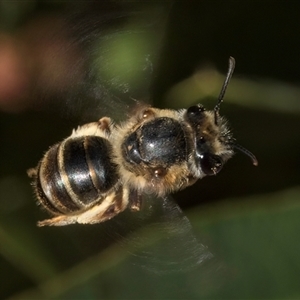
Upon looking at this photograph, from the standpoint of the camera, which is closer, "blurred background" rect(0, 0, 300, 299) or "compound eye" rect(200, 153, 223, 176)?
"compound eye" rect(200, 153, 223, 176)

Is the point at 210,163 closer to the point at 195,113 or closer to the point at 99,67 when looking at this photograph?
the point at 195,113

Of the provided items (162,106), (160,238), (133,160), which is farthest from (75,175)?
(162,106)

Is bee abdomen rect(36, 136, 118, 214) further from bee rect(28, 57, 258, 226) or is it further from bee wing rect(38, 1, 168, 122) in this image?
bee wing rect(38, 1, 168, 122)

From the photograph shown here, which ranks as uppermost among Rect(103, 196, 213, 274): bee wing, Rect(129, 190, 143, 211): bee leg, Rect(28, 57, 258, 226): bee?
Rect(28, 57, 258, 226): bee

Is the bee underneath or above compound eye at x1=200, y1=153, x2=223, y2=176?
above

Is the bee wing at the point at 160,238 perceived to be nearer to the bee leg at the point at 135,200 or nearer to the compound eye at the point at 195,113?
the bee leg at the point at 135,200

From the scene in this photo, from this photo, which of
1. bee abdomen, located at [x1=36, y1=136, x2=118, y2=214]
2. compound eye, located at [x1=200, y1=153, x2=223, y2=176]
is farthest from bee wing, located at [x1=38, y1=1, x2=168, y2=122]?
compound eye, located at [x1=200, y1=153, x2=223, y2=176]

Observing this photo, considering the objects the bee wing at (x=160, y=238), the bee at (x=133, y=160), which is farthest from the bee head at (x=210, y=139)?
the bee wing at (x=160, y=238)
